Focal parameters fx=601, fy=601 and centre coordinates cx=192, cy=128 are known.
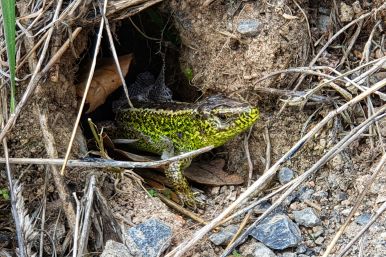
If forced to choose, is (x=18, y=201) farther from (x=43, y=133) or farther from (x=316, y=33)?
(x=316, y=33)

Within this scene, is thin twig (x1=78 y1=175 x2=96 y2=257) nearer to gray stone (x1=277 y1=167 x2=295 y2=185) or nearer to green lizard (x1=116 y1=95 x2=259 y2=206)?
green lizard (x1=116 y1=95 x2=259 y2=206)

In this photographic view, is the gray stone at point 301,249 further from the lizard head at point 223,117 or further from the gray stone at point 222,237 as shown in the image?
the lizard head at point 223,117

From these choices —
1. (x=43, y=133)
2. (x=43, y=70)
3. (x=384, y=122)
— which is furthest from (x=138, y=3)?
(x=384, y=122)

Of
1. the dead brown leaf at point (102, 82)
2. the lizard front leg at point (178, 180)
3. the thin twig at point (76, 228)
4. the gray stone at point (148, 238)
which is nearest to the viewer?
the thin twig at point (76, 228)

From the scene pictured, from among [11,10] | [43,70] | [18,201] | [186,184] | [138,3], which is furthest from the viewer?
[186,184]

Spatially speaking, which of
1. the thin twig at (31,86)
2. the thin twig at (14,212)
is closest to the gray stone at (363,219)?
the thin twig at (14,212)

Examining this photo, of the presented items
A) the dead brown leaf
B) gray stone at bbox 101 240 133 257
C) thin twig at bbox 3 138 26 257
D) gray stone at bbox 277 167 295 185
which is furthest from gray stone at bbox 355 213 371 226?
the dead brown leaf

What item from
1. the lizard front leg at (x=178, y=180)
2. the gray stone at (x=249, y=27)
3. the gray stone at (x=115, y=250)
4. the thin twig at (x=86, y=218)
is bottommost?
the lizard front leg at (x=178, y=180)
